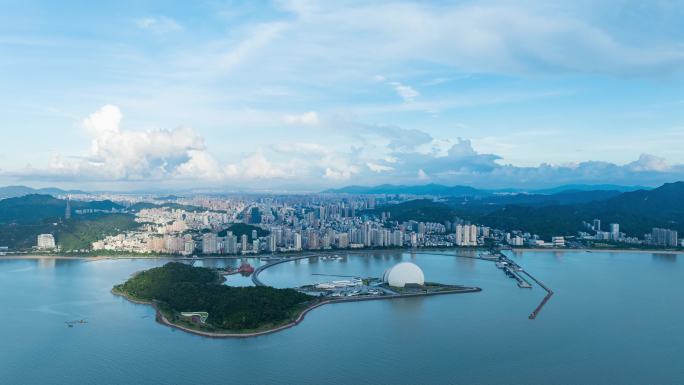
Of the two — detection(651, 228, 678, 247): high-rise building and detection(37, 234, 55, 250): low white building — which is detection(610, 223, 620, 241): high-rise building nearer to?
detection(651, 228, 678, 247): high-rise building

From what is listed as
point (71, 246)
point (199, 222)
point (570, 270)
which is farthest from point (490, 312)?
point (199, 222)

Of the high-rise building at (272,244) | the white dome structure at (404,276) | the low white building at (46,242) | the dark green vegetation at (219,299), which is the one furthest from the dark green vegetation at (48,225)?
the white dome structure at (404,276)

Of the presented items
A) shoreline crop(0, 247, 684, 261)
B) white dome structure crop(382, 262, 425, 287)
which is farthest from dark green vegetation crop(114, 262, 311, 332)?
shoreline crop(0, 247, 684, 261)

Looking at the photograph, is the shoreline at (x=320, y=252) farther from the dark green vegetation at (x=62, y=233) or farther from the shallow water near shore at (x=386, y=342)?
the shallow water near shore at (x=386, y=342)

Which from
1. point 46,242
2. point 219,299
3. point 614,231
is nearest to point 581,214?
point 614,231

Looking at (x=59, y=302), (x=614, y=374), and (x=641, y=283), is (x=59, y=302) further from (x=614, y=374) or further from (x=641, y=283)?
(x=641, y=283)

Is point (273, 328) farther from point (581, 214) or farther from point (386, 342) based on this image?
point (581, 214)
